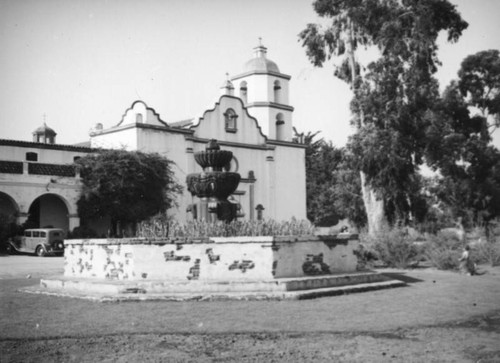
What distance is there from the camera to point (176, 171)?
32938 millimetres

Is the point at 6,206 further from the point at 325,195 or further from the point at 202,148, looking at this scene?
the point at 325,195

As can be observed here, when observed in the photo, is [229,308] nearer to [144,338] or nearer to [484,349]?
[144,338]

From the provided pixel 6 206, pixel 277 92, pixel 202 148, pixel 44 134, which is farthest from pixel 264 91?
pixel 6 206

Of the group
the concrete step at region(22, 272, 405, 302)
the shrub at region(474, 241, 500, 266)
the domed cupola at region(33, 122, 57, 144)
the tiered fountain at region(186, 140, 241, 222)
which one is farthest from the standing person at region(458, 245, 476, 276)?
the domed cupola at region(33, 122, 57, 144)

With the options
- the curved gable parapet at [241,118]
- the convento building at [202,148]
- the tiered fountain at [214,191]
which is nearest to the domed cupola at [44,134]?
the convento building at [202,148]

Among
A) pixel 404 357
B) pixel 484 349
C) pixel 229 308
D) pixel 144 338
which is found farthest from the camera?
pixel 229 308

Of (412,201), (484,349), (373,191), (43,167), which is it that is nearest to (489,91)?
(412,201)

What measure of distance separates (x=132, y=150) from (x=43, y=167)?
4.76 metres

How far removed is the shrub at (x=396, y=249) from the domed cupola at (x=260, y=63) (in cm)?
2340

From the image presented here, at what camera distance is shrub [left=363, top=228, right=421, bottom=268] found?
16.1m

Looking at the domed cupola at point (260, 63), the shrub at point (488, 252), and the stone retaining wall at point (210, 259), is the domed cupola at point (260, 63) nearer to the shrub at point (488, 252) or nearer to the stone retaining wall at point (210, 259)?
the shrub at point (488, 252)

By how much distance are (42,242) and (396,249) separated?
617 inches

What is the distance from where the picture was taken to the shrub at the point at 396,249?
1611cm

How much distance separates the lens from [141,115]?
32125 mm
